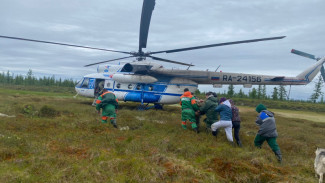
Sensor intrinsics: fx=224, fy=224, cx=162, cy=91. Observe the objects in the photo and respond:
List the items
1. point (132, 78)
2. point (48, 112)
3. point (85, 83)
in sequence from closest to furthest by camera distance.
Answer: point (48, 112), point (132, 78), point (85, 83)

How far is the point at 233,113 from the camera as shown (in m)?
7.77

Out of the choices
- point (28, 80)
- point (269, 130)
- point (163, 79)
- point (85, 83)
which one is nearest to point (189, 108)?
point (269, 130)

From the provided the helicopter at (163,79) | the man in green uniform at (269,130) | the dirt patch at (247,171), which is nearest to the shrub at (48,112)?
the helicopter at (163,79)

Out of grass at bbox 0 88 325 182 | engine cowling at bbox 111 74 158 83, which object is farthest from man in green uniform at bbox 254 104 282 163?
engine cowling at bbox 111 74 158 83

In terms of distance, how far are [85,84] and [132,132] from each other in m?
9.80

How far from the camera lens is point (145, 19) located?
32.3 ft

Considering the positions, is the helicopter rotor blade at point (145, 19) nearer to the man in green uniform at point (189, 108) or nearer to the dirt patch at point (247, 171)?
the man in green uniform at point (189, 108)

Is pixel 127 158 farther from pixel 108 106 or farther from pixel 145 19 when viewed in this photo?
pixel 145 19

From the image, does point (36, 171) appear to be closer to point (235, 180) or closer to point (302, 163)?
point (235, 180)

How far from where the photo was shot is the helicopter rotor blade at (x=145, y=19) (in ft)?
28.7

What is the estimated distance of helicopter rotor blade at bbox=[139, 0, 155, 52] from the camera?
8.73 metres

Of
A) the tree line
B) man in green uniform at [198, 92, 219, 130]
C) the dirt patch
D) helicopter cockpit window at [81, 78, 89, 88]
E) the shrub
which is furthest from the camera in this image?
the tree line

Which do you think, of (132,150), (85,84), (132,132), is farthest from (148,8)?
(85,84)

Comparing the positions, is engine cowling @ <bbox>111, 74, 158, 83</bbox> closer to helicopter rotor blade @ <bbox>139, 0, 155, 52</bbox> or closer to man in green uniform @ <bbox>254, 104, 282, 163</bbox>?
helicopter rotor blade @ <bbox>139, 0, 155, 52</bbox>
